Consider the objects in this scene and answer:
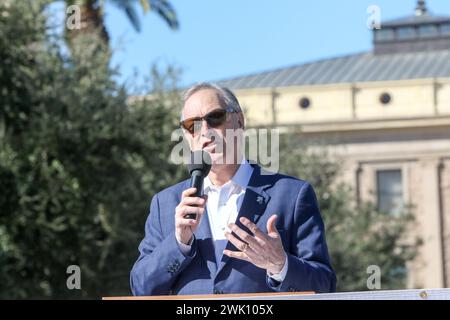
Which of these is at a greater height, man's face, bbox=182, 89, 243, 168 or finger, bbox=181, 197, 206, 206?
man's face, bbox=182, 89, 243, 168

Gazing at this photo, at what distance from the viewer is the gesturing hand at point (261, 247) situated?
4098 mm

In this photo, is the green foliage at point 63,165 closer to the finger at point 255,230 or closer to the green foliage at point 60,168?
the green foliage at point 60,168

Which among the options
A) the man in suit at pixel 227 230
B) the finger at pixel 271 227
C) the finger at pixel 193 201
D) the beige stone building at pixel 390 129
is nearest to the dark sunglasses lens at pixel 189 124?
the man in suit at pixel 227 230

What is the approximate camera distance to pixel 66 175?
22703 mm

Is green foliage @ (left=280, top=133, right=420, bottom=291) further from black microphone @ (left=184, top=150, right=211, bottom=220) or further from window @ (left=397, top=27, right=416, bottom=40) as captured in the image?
black microphone @ (left=184, top=150, right=211, bottom=220)

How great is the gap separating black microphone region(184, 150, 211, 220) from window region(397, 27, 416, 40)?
6853cm

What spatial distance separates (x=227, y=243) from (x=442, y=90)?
5690 centimetres

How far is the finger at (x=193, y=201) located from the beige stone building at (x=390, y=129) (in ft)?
174

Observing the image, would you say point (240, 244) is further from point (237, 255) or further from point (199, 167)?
point (199, 167)

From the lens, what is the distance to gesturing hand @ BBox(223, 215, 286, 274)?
410cm

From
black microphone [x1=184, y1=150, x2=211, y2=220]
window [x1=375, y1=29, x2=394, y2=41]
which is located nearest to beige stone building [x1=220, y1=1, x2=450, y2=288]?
window [x1=375, y1=29, x2=394, y2=41]

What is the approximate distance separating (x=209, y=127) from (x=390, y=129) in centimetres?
5839

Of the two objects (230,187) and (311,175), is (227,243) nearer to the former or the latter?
(230,187)
